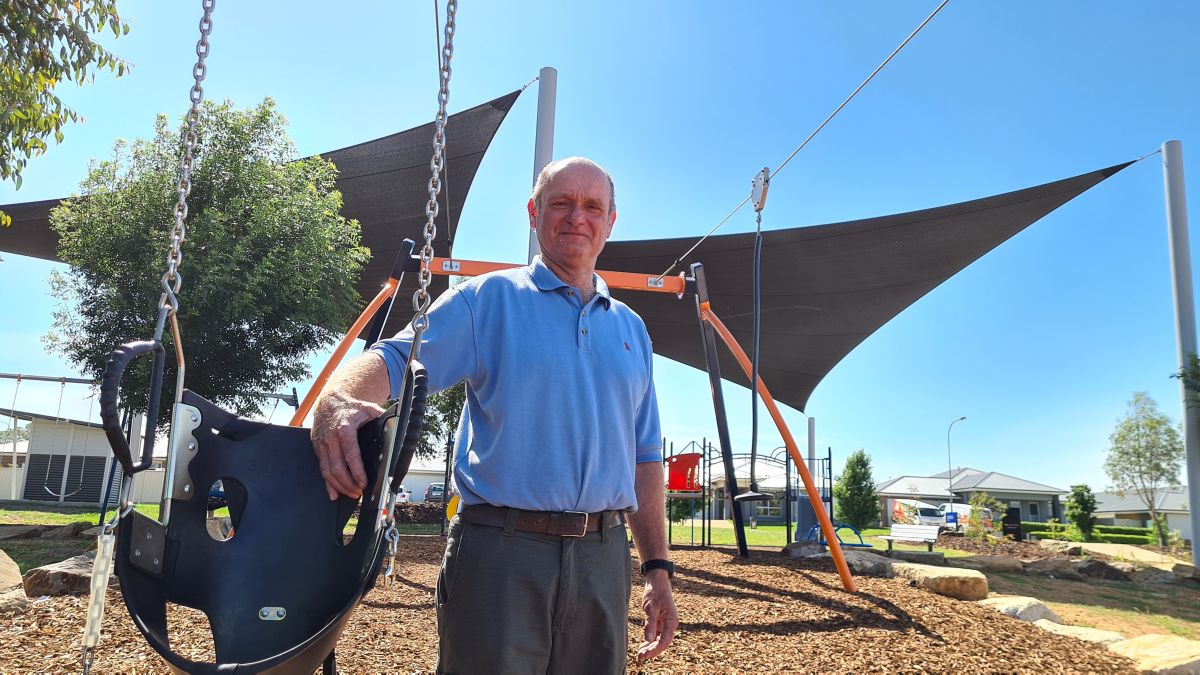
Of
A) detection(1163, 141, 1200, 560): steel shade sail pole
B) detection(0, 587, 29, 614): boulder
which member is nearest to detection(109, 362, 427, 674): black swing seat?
detection(0, 587, 29, 614): boulder

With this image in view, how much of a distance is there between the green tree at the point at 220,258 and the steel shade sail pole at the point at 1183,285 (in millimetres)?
11310

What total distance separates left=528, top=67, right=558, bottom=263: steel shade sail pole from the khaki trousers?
18.2 ft

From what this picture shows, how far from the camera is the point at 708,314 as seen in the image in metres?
5.73

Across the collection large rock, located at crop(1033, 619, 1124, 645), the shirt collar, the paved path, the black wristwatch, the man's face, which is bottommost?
the paved path

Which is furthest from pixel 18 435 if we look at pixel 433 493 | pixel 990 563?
pixel 990 563

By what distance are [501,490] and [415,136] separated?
9.51 m

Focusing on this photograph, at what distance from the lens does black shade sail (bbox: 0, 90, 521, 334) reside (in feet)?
32.8

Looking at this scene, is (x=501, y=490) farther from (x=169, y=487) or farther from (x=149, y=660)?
(x=149, y=660)

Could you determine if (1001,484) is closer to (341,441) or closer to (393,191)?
(393,191)

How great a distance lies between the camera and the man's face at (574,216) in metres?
1.70

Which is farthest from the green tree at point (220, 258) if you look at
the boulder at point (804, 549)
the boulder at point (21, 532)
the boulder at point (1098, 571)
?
the boulder at point (1098, 571)

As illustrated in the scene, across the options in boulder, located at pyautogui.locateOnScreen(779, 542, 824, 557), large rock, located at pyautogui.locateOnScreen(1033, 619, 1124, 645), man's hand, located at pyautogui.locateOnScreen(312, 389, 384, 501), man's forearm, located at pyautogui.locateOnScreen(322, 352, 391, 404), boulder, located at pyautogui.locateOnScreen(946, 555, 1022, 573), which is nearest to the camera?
man's hand, located at pyautogui.locateOnScreen(312, 389, 384, 501)

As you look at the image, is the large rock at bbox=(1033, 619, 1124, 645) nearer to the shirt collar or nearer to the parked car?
the shirt collar

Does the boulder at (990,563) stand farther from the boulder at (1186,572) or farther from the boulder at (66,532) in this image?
the boulder at (66,532)
